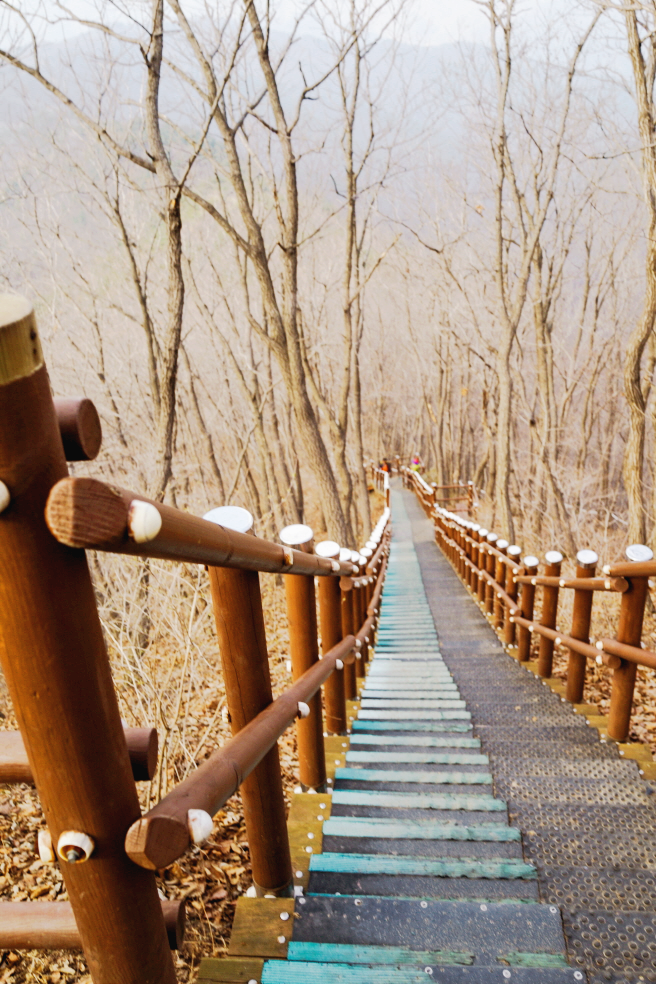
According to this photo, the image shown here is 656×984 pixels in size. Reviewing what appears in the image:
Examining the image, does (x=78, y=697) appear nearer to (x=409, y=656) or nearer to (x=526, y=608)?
(x=526, y=608)

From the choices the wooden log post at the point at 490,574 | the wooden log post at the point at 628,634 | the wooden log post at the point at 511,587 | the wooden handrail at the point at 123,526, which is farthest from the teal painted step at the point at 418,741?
the wooden log post at the point at 490,574

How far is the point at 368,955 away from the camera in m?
1.75

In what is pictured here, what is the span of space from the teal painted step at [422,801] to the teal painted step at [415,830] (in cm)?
19

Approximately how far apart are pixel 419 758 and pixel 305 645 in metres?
1.33

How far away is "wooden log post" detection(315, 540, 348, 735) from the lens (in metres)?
3.61

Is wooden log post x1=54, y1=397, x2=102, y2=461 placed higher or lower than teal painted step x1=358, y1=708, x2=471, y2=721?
higher

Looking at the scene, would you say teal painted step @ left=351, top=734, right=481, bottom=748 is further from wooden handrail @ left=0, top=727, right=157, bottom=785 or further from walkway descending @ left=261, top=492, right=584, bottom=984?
wooden handrail @ left=0, top=727, right=157, bottom=785

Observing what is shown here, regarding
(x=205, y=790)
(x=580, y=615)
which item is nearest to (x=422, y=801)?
(x=205, y=790)

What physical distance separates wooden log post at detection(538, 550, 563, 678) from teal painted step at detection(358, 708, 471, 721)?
1316 mm

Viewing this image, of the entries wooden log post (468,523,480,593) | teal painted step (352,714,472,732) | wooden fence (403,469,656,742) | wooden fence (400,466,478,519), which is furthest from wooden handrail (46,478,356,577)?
wooden fence (400,466,478,519)

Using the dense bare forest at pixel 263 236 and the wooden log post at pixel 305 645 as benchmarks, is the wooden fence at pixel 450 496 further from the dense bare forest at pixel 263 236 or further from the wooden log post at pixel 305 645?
the wooden log post at pixel 305 645

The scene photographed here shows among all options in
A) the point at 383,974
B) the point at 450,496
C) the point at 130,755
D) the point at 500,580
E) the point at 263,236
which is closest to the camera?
the point at 130,755

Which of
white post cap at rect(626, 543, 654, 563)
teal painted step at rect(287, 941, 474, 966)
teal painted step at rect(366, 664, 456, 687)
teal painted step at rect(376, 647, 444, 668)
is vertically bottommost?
Result: teal painted step at rect(376, 647, 444, 668)

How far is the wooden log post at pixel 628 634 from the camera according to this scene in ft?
11.1
